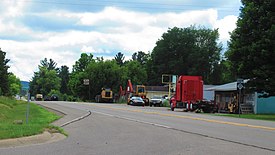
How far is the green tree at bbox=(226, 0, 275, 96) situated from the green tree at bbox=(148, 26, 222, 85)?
69656 millimetres

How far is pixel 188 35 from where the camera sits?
107 m

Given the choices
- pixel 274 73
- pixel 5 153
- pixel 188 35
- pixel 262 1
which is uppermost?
pixel 188 35

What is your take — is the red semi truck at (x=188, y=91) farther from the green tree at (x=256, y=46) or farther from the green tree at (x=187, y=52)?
the green tree at (x=187, y=52)

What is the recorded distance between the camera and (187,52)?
10506 cm

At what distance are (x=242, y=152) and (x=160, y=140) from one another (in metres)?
3.07

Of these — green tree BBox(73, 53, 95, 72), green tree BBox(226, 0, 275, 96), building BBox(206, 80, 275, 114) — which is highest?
green tree BBox(73, 53, 95, 72)

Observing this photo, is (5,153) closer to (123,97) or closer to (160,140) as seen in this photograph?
(160,140)

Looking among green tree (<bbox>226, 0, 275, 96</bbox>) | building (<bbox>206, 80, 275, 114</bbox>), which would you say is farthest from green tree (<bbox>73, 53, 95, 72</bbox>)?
green tree (<bbox>226, 0, 275, 96</bbox>)

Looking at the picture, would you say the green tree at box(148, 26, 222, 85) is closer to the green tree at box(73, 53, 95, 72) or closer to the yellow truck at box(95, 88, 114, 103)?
the green tree at box(73, 53, 95, 72)

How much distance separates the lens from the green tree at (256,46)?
30172mm

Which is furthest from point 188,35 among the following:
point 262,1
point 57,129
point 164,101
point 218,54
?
point 57,129

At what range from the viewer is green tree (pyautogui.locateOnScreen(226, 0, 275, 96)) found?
30.2 metres

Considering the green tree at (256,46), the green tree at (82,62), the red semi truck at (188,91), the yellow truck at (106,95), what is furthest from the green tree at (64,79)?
the green tree at (256,46)

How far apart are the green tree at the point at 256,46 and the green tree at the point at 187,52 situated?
6966cm
